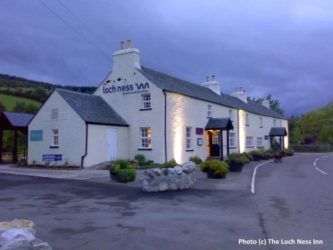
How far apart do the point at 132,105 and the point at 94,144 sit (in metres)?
4.78

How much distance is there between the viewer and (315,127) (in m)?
77.0

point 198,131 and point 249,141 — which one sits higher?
point 198,131

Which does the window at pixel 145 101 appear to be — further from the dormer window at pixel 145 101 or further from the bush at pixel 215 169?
the bush at pixel 215 169

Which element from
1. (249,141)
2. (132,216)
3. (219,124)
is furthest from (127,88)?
(132,216)

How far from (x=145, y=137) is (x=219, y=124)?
21.8 ft

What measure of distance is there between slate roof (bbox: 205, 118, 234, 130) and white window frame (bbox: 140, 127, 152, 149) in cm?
585

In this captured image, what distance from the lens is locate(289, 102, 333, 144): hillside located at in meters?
74.9

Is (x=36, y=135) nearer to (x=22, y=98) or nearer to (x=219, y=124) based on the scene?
(x=219, y=124)

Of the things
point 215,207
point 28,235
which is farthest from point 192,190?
point 28,235

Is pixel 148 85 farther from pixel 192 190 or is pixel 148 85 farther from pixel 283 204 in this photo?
pixel 283 204

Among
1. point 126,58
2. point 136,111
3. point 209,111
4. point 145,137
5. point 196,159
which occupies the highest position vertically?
point 126,58

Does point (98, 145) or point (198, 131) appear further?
point (198, 131)

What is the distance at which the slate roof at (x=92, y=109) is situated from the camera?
82.0 ft

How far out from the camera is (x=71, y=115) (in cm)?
2483
